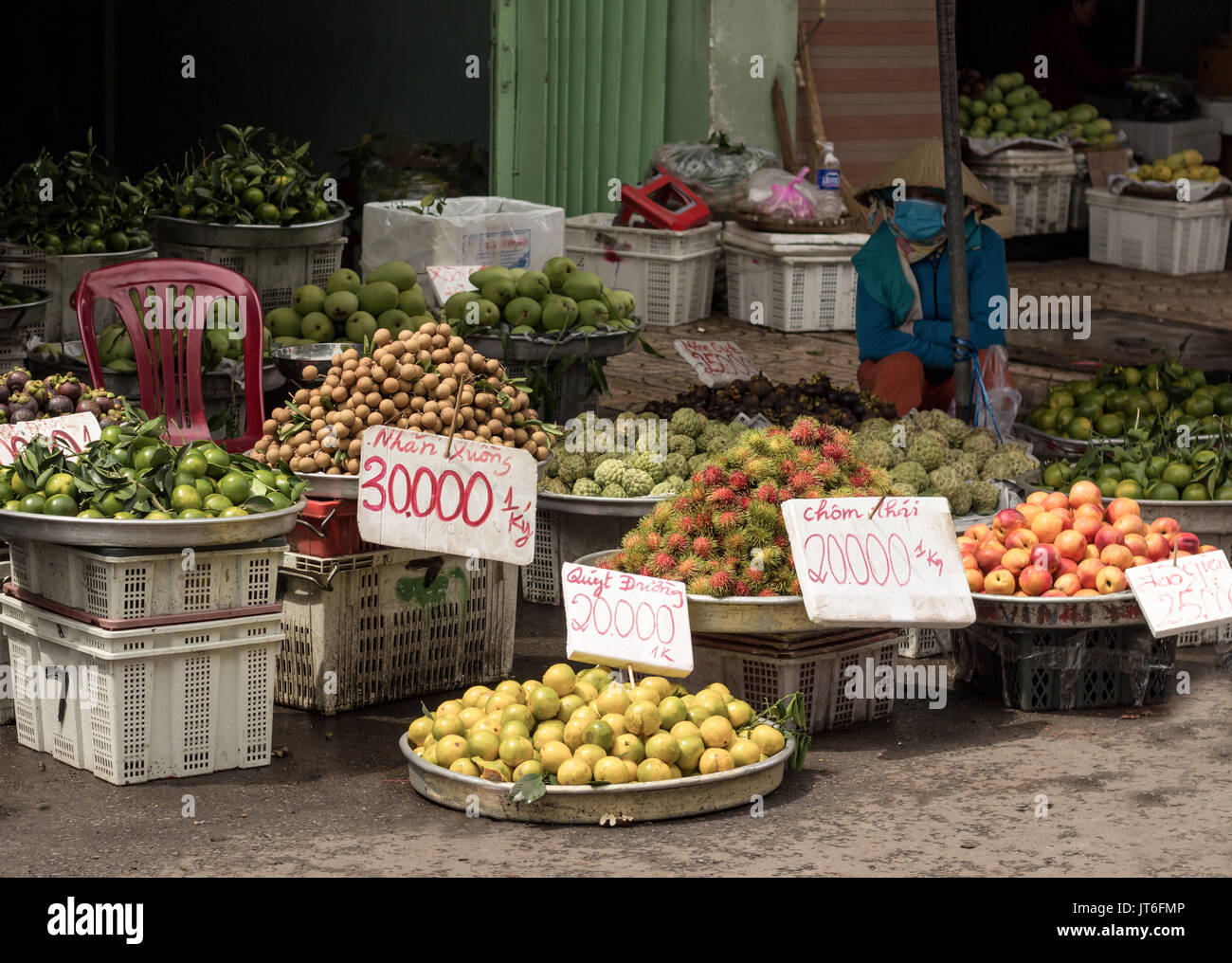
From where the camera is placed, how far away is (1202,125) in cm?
1545

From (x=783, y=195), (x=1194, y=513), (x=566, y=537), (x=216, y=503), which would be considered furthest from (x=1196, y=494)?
(x=783, y=195)

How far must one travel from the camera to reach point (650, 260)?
446 inches

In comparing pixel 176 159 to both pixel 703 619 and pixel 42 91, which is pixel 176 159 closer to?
pixel 42 91

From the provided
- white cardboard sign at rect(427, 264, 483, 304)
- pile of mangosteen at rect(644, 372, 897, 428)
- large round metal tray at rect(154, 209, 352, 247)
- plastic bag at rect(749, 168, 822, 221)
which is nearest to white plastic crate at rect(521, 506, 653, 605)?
pile of mangosteen at rect(644, 372, 897, 428)

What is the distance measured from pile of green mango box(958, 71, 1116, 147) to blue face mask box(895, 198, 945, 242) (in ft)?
23.3

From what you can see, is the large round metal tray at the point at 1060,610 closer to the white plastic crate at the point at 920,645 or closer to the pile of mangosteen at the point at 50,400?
the white plastic crate at the point at 920,645

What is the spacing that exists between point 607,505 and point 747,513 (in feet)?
4.01

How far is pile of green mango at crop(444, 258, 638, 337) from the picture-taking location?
769 centimetres

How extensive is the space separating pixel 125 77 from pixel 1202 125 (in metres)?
9.27

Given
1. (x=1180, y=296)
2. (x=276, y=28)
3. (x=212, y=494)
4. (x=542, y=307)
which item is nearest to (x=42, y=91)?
(x=276, y=28)

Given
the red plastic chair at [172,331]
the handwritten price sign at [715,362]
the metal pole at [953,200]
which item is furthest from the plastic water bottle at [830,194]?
the red plastic chair at [172,331]

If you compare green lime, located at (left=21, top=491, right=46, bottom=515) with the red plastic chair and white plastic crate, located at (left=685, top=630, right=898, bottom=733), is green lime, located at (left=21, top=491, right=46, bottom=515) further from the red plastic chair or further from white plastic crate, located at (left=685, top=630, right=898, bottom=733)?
white plastic crate, located at (left=685, top=630, right=898, bottom=733)

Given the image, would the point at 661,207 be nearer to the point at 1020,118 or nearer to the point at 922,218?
the point at 922,218

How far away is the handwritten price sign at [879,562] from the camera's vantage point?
16.1 feet
